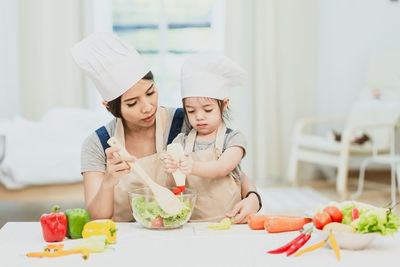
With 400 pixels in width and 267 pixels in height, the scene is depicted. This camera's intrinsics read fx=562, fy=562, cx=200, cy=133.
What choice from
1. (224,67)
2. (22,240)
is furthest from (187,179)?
(22,240)

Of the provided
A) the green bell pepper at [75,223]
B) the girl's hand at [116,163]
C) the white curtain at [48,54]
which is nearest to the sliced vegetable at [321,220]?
the girl's hand at [116,163]

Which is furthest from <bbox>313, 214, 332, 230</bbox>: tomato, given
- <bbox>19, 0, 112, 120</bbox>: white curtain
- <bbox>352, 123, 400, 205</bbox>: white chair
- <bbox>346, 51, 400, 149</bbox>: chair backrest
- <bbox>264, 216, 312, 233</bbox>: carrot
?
<bbox>19, 0, 112, 120</bbox>: white curtain

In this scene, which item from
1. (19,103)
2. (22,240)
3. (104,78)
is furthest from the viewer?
(19,103)

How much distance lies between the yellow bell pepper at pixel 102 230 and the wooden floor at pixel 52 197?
0.93 meters

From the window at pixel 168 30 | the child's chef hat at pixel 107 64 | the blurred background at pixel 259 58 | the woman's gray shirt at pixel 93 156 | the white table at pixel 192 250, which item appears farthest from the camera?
the window at pixel 168 30

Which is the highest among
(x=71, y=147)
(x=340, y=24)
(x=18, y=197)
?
(x=340, y=24)

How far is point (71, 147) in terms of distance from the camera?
352 centimetres

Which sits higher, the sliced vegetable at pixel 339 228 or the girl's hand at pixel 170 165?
the girl's hand at pixel 170 165

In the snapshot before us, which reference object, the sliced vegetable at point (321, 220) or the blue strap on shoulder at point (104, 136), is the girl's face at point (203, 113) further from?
the sliced vegetable at point (321, 220)

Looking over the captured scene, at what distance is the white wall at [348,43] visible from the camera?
570cm

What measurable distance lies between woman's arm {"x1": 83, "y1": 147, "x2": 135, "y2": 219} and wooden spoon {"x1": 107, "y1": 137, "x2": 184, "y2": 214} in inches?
1.8

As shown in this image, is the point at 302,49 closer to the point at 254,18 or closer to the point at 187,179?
the point at 254,18

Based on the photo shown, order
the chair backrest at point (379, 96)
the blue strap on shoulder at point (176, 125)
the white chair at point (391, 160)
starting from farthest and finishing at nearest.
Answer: the chair backrest at point (379, 96) → the white chair at point (391, 160) → the blue strap on shoulder at point (176, 125)

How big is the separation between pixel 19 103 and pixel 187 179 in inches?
167
